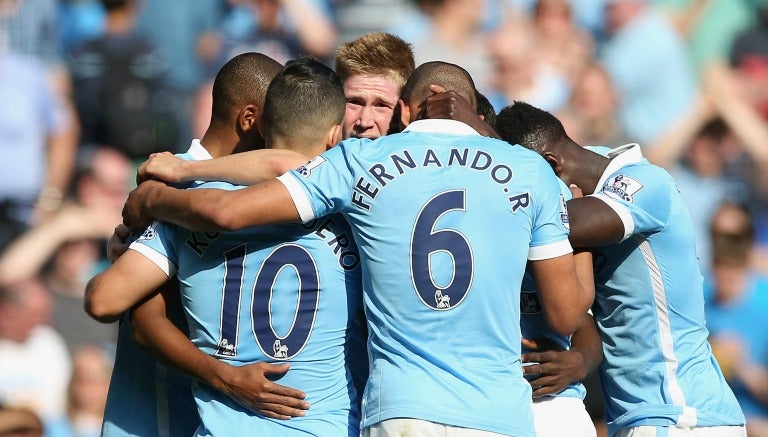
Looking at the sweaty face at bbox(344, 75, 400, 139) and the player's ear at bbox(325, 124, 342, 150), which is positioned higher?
the sweaty face at bbox(344, 75, 400, 139)

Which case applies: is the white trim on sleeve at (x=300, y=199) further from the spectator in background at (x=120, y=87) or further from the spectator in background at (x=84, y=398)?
the spectator in background at (x=120, y=87)

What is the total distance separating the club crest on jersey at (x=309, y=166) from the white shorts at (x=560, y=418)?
1243 millimetres

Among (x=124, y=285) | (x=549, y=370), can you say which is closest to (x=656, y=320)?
(x=549, y=370)

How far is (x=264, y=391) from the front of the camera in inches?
155

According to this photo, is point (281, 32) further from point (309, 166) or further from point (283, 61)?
point (309, 166)

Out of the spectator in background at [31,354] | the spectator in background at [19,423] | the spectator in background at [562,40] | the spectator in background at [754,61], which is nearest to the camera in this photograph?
the spectator in background at [19,423]

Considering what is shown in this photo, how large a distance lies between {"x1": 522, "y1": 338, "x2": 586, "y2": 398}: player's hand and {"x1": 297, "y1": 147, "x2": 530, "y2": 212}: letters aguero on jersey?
2.18 ft

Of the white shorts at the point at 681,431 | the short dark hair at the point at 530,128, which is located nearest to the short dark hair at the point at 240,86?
the short dark hair at the point at 530,128

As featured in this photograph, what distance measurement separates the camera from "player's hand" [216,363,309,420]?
3934 mm

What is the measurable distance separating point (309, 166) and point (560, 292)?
994 millimetres

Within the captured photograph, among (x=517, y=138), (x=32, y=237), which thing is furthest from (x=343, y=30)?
(x=517, y=138)

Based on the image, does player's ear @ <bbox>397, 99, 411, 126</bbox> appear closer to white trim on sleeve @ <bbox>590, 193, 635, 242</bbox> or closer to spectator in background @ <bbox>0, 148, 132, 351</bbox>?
white trim on sleeve @ <bbox>590, 193, 635, 242</bbox>

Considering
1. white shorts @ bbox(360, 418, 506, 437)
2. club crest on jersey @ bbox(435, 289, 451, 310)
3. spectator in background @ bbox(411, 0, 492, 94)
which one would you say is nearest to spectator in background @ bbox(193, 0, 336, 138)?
spectator in background @ bbox(411, 0, 492, 94)

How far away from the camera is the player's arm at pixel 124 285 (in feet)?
13.3
